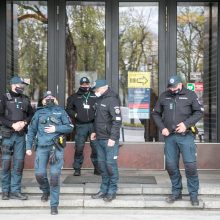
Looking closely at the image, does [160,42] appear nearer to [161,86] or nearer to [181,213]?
[161,86]

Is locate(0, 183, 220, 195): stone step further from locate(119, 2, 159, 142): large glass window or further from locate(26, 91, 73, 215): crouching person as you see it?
locate(119, 2, 159, 142): large glass window

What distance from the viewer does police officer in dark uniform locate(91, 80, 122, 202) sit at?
726 centimetres

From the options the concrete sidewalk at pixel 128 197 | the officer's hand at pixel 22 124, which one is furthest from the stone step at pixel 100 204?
the officer's hand at pixel 22 124

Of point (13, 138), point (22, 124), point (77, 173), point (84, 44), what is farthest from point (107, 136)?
point (84, 44)

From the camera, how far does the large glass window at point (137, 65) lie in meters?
9.84

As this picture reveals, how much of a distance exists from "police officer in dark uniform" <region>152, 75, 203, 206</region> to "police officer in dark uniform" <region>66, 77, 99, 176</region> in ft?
6.14

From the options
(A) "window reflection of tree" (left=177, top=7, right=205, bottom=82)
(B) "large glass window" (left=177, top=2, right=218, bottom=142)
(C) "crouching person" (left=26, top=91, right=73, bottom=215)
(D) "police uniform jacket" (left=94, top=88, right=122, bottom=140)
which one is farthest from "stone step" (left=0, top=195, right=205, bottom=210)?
(A) "window reflection of tree" (left=177, top=7, right=205, bottom=82)

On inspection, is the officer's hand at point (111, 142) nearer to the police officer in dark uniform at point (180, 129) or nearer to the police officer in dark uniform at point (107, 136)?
the police officer in dark uniform at point (107, 136)

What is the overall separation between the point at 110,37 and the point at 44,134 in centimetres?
348

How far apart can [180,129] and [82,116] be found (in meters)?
2.39

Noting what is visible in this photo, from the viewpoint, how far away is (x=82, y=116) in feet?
29.0

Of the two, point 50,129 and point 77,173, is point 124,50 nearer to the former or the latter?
point 77,173

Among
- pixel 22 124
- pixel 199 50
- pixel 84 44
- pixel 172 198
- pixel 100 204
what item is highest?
pixel 84 44

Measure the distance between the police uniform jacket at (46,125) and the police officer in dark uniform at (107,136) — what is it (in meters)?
0.57
